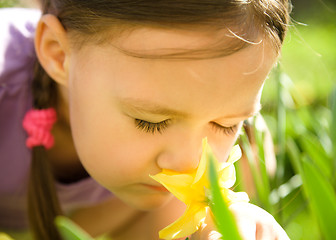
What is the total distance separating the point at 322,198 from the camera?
0.70 m

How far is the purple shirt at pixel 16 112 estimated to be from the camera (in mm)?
1321

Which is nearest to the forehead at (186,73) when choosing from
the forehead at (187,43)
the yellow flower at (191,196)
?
the forehead at (187,43)

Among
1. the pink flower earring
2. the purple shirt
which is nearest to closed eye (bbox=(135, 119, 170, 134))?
the pink flower earring

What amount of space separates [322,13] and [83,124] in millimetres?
3186

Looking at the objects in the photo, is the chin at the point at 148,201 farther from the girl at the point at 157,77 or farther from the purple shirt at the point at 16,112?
the purple shirt at the point at 16,112

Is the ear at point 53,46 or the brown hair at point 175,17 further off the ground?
the brown hair at point 175,17

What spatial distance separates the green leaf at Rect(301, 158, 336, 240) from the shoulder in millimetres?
919

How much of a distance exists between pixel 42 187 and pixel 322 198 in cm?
80

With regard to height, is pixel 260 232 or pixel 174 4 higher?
pixel 174 4

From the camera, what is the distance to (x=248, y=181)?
147 cm

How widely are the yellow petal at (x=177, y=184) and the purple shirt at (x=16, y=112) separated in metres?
0.76

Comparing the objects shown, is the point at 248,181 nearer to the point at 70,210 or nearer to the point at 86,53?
the point at 70,210

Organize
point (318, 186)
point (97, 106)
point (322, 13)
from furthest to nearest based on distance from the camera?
point (322, 13) < point (97, 106) < point (318, 186)

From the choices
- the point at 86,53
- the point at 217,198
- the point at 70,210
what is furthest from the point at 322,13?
the point at 217,198
